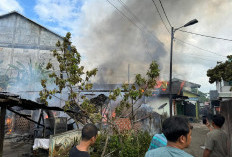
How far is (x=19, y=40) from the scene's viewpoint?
18438 millimetres

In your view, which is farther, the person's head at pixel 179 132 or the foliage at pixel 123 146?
the foliage at pixel 123 146

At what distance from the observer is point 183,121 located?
1664 mm

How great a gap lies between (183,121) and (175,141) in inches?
8.2

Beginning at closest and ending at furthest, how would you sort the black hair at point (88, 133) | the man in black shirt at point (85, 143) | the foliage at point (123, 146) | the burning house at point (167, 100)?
1. the man in black shirt at point (85, 143)
2. the black hair at point (88, 133)
3. the foliage at point (123, 146)
4. the burning house at point (167, 100)

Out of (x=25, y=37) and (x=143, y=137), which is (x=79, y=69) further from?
(x=25, y=37)

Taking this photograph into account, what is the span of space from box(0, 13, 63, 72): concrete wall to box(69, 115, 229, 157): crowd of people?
18736 millimetres

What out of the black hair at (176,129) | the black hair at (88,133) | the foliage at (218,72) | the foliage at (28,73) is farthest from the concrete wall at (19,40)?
the black hair at (176,129)

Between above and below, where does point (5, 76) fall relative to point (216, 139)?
above

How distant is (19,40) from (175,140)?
20633 mm

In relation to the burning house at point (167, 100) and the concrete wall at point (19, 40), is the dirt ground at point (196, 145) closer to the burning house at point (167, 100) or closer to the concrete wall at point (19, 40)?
the burning house at point (167, 100)

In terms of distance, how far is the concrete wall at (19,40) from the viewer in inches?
726

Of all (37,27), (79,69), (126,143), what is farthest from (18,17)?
(126,143)

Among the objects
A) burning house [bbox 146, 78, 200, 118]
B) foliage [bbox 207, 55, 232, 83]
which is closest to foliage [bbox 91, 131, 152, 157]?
foliage [bbox 207, 55, 232, 83]

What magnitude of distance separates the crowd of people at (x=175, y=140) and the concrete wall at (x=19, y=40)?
1874cm
